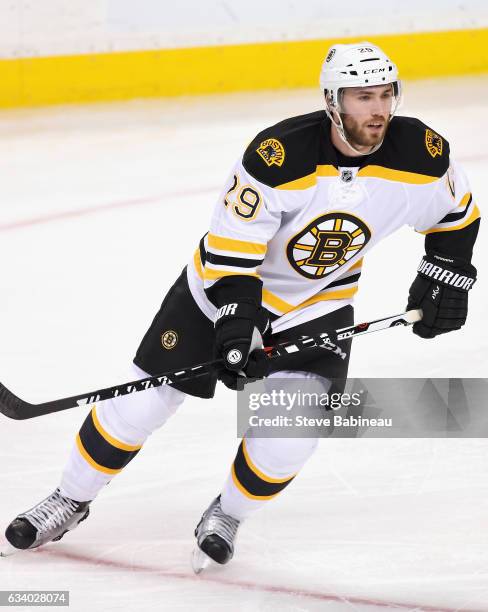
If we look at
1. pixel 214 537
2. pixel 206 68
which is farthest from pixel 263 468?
pixel 206 68

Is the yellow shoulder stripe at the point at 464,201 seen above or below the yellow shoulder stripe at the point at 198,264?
above

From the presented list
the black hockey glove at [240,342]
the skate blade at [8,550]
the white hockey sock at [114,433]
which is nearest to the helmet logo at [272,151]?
the black hockey glove at [240,342]

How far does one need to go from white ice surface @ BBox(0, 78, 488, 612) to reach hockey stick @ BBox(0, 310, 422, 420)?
1.15 feet

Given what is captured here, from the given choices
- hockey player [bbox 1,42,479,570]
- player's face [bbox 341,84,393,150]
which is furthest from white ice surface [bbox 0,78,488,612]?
player's face [bbox 341,84,393,150]

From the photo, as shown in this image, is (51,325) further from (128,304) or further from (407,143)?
(407,143)

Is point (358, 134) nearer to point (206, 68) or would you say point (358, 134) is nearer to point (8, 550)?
point (8, 550)

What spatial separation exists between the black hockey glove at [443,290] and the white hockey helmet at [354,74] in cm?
35

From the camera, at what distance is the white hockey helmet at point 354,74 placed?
8.09ft

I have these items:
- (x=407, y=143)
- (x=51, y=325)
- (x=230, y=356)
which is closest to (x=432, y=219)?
(x=407, y=143)

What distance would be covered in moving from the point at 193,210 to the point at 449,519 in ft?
8.03

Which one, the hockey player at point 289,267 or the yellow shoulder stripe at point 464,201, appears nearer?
the hockey player at point 289,267

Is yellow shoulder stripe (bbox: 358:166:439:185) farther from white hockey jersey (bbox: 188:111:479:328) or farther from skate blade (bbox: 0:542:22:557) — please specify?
skate blade (bbox: 0:542:22:557)

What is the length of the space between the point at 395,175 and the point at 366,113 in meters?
0.16

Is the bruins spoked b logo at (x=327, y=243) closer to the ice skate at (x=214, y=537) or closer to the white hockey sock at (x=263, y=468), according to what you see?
the white hockey sock at (x=263, y=468)
